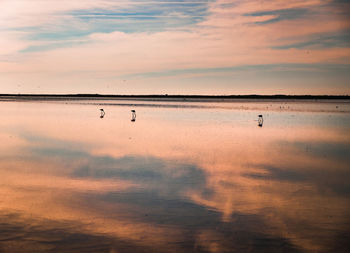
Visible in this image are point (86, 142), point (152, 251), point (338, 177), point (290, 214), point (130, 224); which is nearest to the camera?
point (152, 251)

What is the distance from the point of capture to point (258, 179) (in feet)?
50.0

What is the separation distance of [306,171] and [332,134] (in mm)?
19923

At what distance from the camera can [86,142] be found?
26.9 meters

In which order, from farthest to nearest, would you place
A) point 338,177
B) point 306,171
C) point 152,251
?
point 306,171
point 338,177
point 152,251

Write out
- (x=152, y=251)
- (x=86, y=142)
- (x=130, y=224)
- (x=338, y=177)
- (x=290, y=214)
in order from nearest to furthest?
1. (x=152, y=251)
2. (x=130, y=224)
3. (x=290, y=214)
4. (x=338, y=177)
5. (x=86, y=142)

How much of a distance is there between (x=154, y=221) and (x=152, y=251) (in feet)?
6.26

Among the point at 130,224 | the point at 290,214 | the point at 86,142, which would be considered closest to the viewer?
the point at 130,224

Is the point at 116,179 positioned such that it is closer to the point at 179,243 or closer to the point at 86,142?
the point at 179,243

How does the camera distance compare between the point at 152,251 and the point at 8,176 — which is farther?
the point at 8,176

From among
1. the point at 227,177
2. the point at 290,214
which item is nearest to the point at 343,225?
the point at 290,214

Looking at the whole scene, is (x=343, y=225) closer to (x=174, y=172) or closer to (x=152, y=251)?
(x=152, y=251)

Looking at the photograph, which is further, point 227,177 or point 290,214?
point 227,177

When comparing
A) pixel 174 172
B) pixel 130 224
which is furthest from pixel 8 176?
pixel 130 224

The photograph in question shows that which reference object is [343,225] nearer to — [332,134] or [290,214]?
[290,214]
